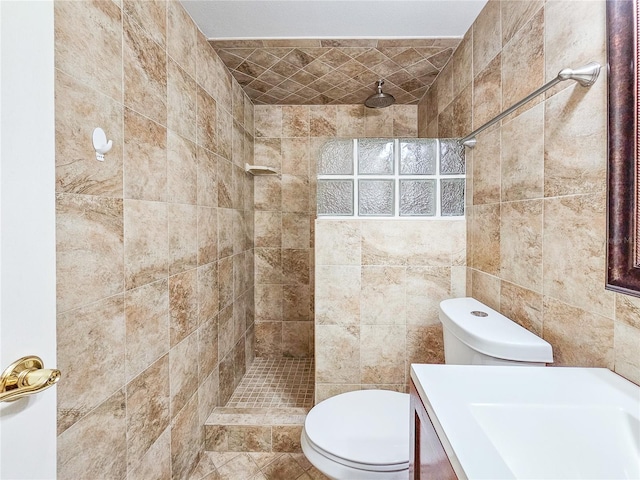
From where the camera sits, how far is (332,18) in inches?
53.3

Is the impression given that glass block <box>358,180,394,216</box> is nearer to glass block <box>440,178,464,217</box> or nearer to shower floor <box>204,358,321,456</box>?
glass block <box>440,178,464,217</box>

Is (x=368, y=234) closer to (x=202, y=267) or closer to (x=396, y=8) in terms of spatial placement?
(x=202, y=267)

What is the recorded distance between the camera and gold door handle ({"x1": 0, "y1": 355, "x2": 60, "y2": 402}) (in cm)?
43

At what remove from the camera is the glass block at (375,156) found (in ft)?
4.92

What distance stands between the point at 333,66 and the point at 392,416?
1.87 meters

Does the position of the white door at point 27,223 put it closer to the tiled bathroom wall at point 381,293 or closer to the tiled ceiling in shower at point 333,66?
the tiled bathroom wall at point 381,293

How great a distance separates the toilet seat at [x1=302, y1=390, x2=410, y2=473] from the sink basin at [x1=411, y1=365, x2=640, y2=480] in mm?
519

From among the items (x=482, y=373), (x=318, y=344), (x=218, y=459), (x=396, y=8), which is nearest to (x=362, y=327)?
(x=318, y=344)

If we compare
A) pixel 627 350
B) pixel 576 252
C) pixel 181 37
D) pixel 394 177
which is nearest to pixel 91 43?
pixel 181 37

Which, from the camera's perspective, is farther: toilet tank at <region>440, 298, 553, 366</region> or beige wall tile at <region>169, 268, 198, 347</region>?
beige wall tile at <region>169, 268, 198, 347</region>

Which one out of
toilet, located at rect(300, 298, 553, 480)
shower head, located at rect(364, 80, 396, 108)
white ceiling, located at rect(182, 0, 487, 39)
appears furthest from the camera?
shower head, located at rect(364, 80, 396, 108)

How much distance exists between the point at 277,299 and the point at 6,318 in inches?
77.6

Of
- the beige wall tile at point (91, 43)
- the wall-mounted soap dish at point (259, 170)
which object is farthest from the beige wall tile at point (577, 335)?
the wall-mounted soap dish at point (259, 170)

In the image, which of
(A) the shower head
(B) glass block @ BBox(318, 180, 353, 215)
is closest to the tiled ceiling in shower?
(A) the shower head
